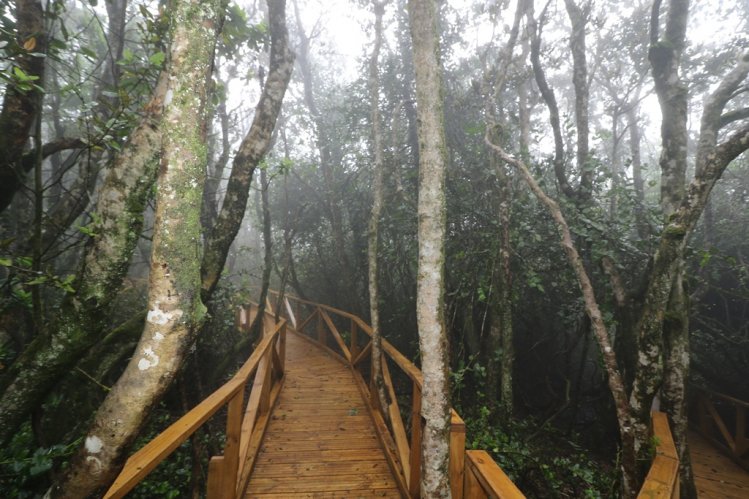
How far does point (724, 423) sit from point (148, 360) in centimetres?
1032

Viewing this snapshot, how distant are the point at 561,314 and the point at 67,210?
7.99 m

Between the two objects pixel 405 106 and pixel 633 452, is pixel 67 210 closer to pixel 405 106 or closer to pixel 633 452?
pixel 633 452

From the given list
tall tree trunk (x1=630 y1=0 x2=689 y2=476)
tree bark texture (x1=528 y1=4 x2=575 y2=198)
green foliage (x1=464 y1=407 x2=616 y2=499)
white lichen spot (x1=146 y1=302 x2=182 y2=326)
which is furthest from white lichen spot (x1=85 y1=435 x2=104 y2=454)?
tree bark texture (x1=528 y1=4 x2=575 y2=198)

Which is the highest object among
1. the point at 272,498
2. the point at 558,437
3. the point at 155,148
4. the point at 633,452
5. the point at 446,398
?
the point at 155,148

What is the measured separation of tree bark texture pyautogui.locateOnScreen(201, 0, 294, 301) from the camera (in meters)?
3.42

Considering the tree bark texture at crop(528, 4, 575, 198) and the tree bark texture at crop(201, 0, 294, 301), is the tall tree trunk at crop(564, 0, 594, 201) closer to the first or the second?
the tree bark texture at crop(528, 4, 575, 198)

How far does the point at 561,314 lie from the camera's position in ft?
21.7

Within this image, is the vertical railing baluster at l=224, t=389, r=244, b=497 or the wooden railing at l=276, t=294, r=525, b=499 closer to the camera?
the wooden railing at l=276, t=294, r=525, b=499

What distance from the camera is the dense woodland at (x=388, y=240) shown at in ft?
5.20

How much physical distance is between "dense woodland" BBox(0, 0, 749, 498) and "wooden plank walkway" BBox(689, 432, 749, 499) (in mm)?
1289

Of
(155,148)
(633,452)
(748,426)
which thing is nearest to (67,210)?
(155,148)

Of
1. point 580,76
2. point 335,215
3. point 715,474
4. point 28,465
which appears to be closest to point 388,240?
point 335,215

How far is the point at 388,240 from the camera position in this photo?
779 cm

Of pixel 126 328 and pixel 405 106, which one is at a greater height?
pixel 405 106
